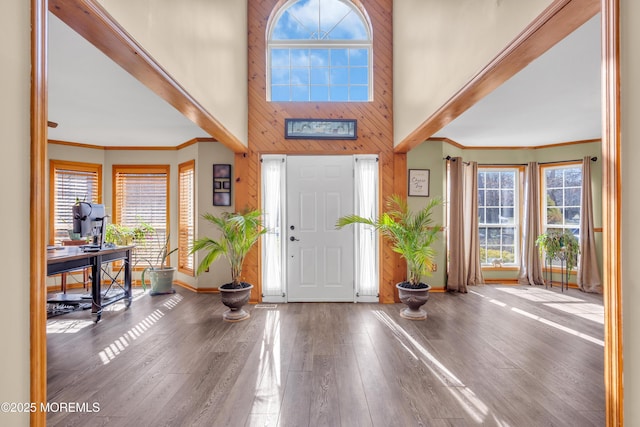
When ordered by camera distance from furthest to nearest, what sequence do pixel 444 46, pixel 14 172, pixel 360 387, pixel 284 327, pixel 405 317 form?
pixel 405 317 < pixel 284 327 < pixel 444 46 < pixel 360 387 < pixel 14 172

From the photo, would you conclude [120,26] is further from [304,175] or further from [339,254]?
[339,254]

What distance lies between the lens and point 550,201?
591cm

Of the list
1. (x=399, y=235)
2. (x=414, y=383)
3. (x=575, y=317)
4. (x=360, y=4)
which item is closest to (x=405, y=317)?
(x=399, y=235)

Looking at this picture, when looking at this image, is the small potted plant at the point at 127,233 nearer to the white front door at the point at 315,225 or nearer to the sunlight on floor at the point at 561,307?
the white front door at the point at 315,225

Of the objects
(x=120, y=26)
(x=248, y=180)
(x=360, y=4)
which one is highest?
(x=360, y=4)

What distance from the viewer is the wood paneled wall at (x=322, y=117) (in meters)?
4.72

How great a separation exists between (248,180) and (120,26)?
10.0 feet

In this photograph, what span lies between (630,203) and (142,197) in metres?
6.26

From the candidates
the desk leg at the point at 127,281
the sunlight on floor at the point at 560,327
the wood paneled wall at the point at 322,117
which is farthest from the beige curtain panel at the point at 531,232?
the desk leg at the point at 127,281

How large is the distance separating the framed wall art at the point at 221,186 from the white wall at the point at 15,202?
13.2ft

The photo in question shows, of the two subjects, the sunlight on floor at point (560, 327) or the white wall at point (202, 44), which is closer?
the white wall at point (202, 44)

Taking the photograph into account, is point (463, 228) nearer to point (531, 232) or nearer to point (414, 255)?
point (531, 232)

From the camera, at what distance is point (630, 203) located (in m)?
1.16

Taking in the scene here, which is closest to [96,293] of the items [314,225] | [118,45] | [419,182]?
[314,225]
